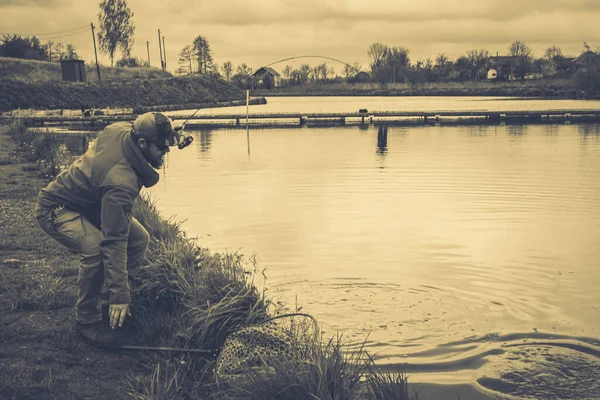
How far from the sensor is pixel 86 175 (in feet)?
19.0

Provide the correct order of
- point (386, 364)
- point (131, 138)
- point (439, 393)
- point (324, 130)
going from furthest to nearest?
point (324, 130) < point (386, 364) < point (439, 393) < point (131, 138)

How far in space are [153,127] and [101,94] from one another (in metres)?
85.2

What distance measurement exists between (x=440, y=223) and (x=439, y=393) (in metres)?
9.37

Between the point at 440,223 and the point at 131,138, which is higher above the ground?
the point at 131,138

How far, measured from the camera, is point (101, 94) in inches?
3408

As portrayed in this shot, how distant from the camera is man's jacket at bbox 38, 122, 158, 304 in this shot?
18.4ft

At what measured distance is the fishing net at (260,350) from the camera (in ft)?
18.2

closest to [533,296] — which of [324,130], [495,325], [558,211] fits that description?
[495,325]

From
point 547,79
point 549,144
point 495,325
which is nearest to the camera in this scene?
point 495,325

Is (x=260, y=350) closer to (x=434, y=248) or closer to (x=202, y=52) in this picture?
(x=434, y=248)

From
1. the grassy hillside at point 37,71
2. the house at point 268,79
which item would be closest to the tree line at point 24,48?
the grassy hillside at point 37,71

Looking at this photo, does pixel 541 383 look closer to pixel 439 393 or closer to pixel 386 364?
pixel 439 393

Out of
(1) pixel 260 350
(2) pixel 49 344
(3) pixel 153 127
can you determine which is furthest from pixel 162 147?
(2) pixel 49 344

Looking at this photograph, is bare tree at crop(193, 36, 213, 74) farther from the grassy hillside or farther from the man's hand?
the man's hand
